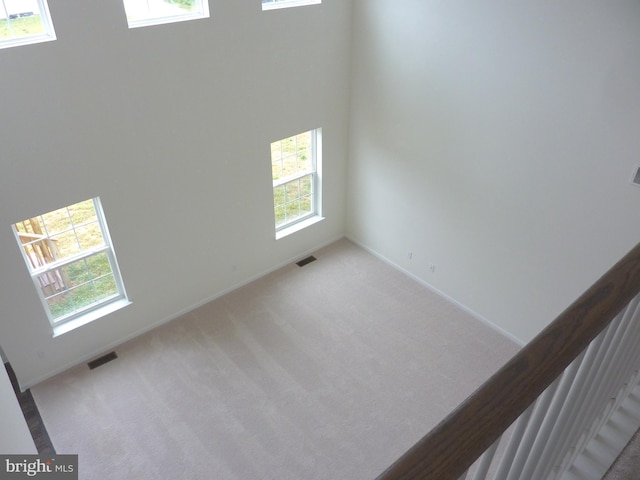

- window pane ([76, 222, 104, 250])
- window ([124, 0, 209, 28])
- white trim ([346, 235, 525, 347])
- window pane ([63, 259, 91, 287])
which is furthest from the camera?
white trim ([346, 235, 525, 347])

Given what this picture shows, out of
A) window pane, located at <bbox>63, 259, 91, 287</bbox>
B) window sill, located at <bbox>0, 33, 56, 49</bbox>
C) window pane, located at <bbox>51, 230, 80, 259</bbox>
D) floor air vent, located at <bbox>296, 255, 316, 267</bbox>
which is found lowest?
floor air vent, located at <bbox>296, 255, 316, 267</bbox>

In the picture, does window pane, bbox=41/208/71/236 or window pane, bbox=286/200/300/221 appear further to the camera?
window pane, bbox=286/200/300/221

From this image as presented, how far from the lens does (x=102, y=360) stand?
18.2 feet

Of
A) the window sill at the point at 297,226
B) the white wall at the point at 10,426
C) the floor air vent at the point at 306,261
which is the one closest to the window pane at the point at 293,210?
the window sill at the point at 297,226

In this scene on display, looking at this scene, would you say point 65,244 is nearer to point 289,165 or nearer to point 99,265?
point 99,265

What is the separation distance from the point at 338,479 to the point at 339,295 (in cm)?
254

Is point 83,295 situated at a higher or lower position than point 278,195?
lower

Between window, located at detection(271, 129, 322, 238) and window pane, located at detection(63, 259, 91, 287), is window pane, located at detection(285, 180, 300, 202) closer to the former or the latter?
window, located at detection(271, 129, 322, 238)

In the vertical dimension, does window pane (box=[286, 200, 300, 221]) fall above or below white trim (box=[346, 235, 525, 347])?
above

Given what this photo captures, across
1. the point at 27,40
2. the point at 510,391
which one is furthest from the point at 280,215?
the point at 510,391

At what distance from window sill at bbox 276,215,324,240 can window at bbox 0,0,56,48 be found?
11.9 ft

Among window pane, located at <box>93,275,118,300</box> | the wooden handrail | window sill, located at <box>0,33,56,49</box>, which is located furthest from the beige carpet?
the wooden handrail

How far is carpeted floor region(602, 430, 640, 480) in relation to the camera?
1.48m

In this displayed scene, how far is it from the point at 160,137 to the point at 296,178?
211 centimetres
